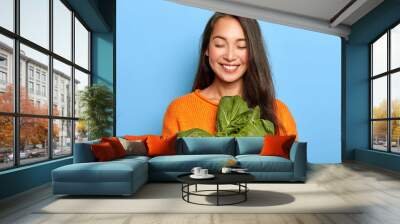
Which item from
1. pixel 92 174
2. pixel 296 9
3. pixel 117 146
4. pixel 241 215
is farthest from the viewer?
pixel 296 9

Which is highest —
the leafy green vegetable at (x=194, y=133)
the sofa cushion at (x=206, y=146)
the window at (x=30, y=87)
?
the window at (x=30, y=87)

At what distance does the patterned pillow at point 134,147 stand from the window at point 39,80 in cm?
112

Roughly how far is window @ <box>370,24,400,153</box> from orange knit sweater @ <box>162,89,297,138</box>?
1863 mm

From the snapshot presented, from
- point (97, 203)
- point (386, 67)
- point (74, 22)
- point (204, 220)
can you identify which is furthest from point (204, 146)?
point (386, 67)

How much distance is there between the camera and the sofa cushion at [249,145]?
20.4ft

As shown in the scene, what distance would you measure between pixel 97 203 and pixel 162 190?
977 mm

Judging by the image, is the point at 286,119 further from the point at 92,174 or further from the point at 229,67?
the point at 92,174

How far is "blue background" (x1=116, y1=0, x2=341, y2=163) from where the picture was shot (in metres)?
7.84

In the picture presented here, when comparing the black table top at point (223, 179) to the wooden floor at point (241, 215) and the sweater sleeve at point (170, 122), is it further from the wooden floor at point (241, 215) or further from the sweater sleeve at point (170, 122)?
the sweater sleeve at point (170, 122)

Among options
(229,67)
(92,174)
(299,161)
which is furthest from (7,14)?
(229,67)

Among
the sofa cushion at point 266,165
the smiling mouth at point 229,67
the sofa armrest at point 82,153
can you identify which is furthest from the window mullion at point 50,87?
the smiling mouth at point 229,67

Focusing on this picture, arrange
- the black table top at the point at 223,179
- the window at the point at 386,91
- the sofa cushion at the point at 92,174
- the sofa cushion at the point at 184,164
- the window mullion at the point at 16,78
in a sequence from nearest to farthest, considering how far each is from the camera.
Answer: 1. the black table top at the point at 223,179
2. the sofa cushion at the point at 92,174
3. the window mullion at the point at 16,78
4. the sofa cushion at the point at 184,164
5. the window at the point at 386,91

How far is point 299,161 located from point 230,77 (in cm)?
281

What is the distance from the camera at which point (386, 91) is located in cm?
792
